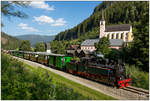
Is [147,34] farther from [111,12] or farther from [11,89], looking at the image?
[111,12]

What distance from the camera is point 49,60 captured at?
2919 centimetres

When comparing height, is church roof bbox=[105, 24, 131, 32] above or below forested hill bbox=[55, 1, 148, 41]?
below

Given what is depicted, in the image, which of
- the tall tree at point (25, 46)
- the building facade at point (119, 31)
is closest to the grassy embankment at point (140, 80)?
the tall tree at point (25, 46)

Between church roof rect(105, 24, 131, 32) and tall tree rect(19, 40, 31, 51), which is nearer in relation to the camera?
tall tree rect(19, 40, 31, 51)

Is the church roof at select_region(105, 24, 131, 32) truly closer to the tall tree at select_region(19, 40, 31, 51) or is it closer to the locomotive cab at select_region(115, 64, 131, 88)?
the tall tree at select_region(19, 40, 31, 51)

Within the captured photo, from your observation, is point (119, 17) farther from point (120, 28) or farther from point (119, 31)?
point (119, 31)

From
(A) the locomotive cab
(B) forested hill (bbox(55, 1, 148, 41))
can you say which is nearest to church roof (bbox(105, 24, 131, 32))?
(B) forested hill (bbox(55, 1, 148, 41))

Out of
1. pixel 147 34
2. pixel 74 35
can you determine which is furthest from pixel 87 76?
pixel 74 35

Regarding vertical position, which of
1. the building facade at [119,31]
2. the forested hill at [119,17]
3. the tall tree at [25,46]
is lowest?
the tall tree at [25,46]

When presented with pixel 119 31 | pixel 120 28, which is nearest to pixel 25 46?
pixel 119 31

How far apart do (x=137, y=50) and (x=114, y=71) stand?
863cm

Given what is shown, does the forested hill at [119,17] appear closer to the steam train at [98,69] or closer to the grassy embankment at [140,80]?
the steam train at [98,69]

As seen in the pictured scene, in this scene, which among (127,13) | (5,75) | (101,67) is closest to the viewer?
(5,75)

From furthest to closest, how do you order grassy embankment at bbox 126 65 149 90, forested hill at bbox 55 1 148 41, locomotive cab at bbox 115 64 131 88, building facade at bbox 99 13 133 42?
forested hill at bbox 55 1 148 41
building facade at bbox 99 13 133 42
grassy embankment at bbox 126 65 149 90
locomotive cab at bbox 115 64 131 88
